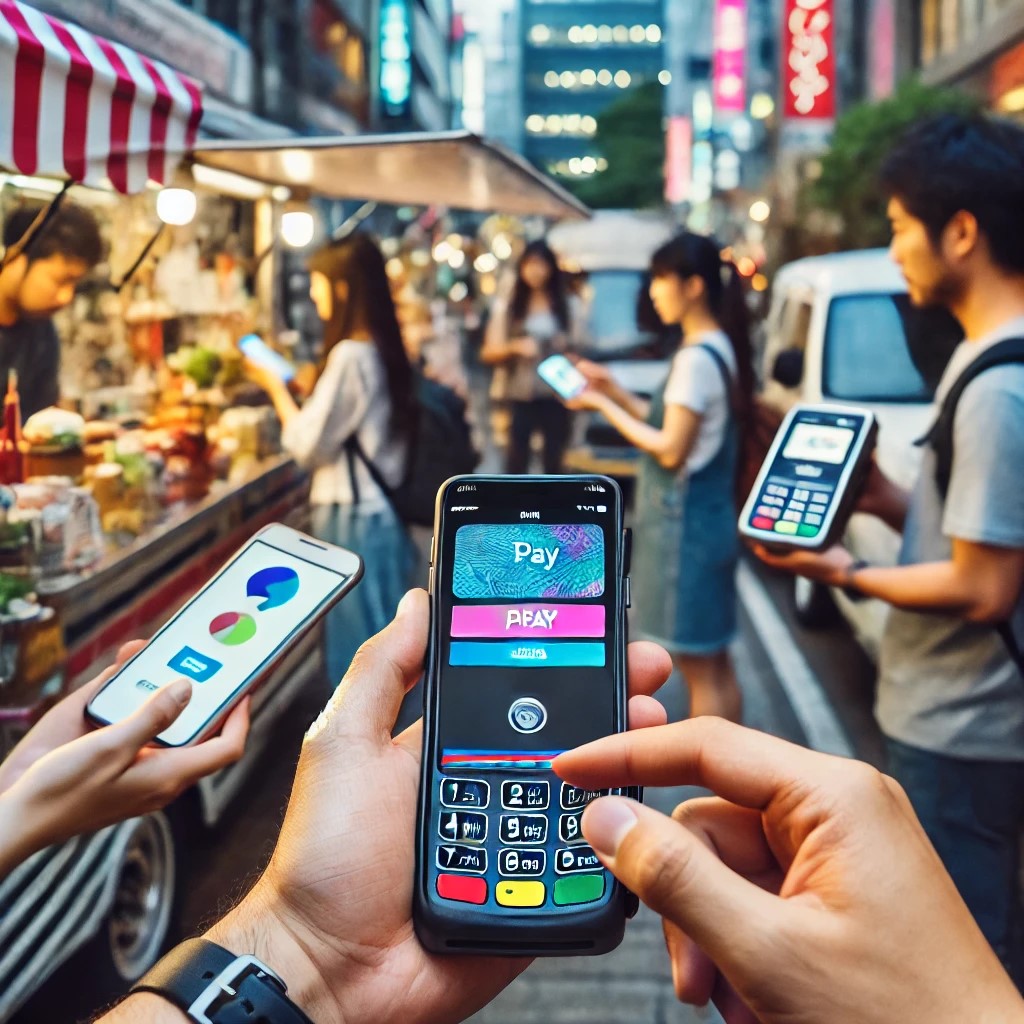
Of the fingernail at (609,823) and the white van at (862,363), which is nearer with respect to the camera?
the fingernail at (609,823)

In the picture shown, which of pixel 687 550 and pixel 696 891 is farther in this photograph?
pixel 687 550

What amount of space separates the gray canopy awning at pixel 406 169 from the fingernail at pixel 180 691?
1.53 metres

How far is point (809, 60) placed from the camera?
20.7 meters

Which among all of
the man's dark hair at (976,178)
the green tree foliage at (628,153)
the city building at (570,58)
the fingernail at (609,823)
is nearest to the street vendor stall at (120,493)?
the fingernail at (609,823)

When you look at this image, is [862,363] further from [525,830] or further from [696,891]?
[696,891]

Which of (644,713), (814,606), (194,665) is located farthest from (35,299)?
(814,606)

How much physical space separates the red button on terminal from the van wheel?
4743 millimetres

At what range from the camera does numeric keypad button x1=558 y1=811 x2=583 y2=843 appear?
1.09 meters

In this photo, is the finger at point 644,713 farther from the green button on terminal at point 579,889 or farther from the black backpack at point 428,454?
the black backpack at point 428,454

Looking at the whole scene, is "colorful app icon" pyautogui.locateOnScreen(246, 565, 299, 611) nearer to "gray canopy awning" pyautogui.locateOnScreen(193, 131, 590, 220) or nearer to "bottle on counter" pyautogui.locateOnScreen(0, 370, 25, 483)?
"bottle on counter" pyautogui.locateOnScreen(0, 370, 25, 483)

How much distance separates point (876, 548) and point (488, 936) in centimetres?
297

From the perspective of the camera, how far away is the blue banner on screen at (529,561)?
48.1 inches

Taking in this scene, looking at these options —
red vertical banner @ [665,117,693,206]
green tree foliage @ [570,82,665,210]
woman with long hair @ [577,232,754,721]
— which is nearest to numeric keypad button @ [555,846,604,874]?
woman with long hair @ [577,232,754,721]

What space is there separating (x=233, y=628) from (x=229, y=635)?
0.01 m
